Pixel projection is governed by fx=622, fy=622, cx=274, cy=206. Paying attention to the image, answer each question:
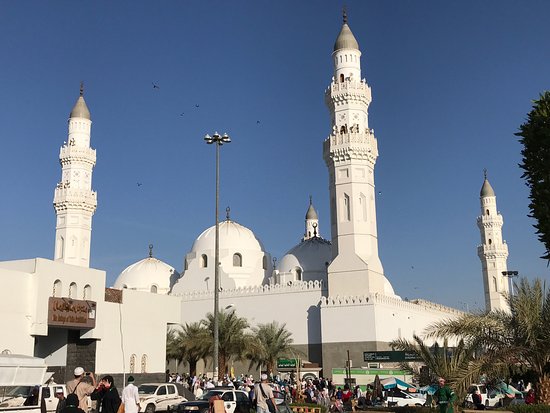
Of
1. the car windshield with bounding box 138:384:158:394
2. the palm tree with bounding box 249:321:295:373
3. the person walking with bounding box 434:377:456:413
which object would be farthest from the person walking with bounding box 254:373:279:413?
the palm tree with bounding box 249:321:295:373

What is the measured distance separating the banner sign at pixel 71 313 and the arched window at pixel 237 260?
22.5 meters

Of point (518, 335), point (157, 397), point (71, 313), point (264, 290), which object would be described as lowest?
point (157, 397)

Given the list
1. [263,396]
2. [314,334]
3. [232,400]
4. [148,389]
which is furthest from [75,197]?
[263,396]

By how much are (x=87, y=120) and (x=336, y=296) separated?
20.3m

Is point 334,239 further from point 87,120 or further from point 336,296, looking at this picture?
point 87,120

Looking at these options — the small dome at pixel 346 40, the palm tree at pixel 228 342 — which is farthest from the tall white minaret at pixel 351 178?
the palm tree at pixel 228 342

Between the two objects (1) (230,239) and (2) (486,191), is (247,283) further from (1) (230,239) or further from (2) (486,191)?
(2) (486,191)

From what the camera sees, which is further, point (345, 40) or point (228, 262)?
point (228, 262)

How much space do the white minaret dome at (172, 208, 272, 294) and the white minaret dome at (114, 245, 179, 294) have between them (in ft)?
9.17

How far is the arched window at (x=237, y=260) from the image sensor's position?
49156mm

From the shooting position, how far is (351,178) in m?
40.4

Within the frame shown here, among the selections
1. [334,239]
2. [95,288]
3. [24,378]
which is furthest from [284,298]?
[24,378]

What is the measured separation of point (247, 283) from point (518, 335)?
3452 centimetres

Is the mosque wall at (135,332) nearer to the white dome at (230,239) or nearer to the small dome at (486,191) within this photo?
the white dome at (230,239)
